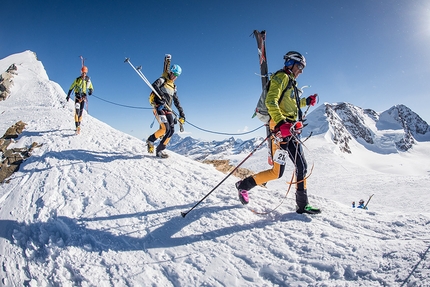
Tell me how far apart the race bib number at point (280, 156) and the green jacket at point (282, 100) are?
0.58 meters

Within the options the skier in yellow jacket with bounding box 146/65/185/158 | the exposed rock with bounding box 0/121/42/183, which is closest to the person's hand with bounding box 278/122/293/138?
the skier in yellow jacket with bounding box 146/65/185/158

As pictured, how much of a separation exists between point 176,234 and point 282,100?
298cm

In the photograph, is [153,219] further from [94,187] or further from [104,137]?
[104,137]

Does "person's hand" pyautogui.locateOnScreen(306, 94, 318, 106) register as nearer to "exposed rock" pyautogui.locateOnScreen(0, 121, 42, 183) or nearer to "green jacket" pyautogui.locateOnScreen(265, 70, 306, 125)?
"green jacket" pyautogui.locateOnScreen(265, 70, 306, 125)

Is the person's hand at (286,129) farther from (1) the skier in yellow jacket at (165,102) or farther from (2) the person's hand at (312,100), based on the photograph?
(1) the skier in yellow jacket at (165,102)

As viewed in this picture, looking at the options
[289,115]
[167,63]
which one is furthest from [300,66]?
[167,63]

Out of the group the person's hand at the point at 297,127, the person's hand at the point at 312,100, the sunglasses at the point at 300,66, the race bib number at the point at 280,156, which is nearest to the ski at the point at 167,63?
the sunglasses at the point at 300,66

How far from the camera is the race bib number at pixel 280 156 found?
3928 mm

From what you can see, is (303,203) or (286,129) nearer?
(286,129)

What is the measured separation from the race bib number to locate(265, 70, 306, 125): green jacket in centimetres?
58

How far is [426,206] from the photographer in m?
19.4

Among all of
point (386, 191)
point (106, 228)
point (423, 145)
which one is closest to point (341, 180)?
point (386, 191)

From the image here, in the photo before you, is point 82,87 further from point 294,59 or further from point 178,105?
point 294,59

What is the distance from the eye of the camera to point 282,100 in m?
4.05
